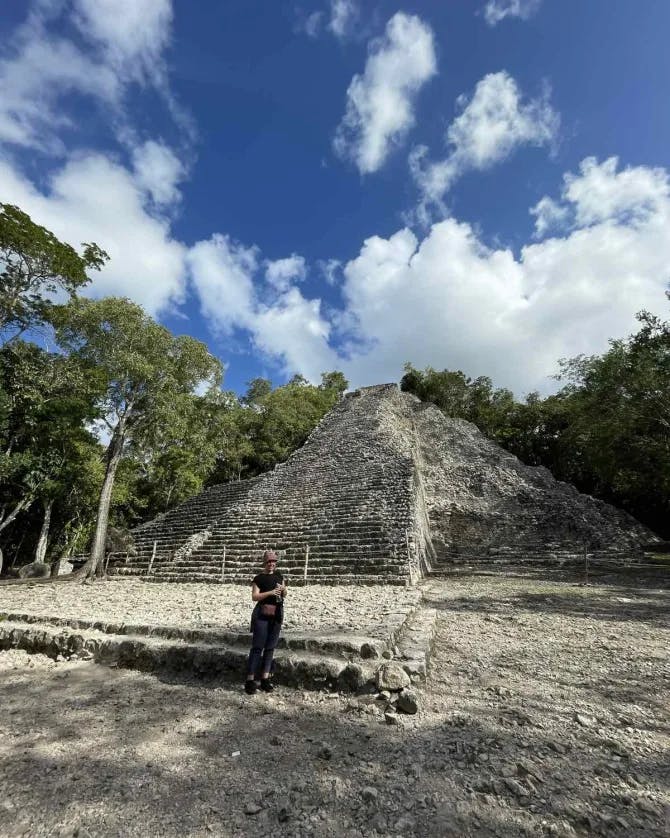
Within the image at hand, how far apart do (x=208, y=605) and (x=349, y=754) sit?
17.6 feet

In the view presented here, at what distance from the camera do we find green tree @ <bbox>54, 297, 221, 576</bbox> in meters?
12.6

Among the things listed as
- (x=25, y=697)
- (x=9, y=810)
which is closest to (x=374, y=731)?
(x=9, y=810)

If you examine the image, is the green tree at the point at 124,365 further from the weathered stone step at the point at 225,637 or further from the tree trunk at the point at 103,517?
the weathered stone step at the point at 225,637

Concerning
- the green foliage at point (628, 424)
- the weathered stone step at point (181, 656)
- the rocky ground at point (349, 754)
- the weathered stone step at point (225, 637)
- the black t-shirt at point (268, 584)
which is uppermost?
the green foliage at point (628, 424)

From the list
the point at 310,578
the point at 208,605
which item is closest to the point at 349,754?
the point at 208,605

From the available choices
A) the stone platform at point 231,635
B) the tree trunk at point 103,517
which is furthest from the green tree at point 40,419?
the stone platform at point 231,635

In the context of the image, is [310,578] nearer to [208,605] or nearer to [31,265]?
[208,605]

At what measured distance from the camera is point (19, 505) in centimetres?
1627

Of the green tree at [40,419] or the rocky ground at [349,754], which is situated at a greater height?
the green tree at [40,419]

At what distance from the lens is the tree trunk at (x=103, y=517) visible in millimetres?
12164

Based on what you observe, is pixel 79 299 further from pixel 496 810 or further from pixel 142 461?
pixel 496 810

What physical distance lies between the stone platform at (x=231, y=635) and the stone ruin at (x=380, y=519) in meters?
3.03

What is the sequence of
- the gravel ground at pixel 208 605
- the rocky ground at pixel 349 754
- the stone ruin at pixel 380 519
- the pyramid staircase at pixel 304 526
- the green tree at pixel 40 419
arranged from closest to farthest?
the rocky ground at pixel 349 754 → the gravel ground at pixel 208 605 → the pyramid staircase at pixel 304 526 → the stone ruin at pixel 380 519 → the green tree at pixel 40 419

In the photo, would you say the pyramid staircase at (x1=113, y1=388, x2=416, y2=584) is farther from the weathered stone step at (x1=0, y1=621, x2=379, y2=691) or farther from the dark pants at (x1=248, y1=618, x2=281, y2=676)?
the dark pants at (x1=248, y1=618, x2=281, y2=676)
